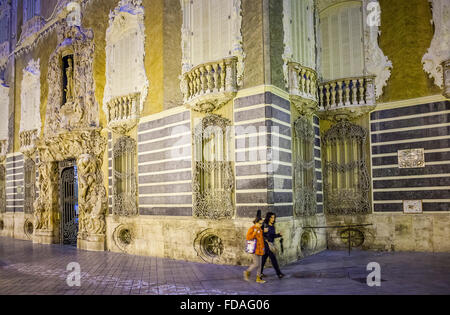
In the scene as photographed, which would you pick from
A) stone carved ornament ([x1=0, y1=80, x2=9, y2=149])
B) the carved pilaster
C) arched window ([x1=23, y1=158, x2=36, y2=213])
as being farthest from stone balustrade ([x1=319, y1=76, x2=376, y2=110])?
stone carved ornament ([x1=0, y1=80, x2=9, y2=149])

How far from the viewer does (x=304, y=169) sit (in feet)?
44.2

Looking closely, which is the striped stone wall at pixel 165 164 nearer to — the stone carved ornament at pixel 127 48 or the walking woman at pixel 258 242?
the stone carved ornament at pixel 127 48

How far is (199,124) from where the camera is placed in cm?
1280

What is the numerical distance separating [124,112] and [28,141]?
9.07 m

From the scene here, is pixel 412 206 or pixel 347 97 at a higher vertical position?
pixel 347 97

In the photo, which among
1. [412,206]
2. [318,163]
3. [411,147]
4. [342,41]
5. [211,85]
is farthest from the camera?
[342,41]

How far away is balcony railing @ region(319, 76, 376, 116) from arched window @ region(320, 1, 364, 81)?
0.36 meters

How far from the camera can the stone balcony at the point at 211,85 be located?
11.9 meters

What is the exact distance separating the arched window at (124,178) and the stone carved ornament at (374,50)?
918 cm

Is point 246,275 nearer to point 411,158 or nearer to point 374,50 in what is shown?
point 411,158

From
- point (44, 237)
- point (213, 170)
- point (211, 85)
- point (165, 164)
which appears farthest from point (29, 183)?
point (211, 85)

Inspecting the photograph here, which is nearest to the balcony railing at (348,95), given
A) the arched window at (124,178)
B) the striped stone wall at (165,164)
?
the striped stone wall at (165,164)

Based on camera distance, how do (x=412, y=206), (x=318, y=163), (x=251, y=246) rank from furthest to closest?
(x=318, y=163), (x=412, y=206), (x=251, y=246)
